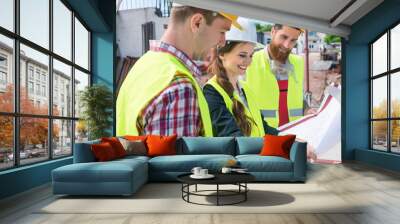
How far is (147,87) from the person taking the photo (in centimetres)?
861

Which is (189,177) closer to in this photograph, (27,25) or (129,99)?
(27,25)


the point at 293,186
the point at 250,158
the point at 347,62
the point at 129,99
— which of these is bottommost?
the point at 293,186

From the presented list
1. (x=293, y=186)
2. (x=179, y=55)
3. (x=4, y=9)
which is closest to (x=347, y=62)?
(x=179, y=55)

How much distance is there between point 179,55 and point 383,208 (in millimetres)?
5611

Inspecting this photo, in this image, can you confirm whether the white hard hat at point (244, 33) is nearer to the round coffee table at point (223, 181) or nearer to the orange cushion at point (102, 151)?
the orange cushion at point (102, 151)

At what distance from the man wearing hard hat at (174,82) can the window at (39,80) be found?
3.92ft

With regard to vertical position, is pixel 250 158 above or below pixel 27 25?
below

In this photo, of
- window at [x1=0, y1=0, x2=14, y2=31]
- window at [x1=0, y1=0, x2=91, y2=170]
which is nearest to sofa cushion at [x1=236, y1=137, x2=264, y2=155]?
window at [x1=0, y1=0, x2=91, y2=170]

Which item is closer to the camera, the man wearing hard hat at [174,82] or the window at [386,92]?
the window at [386,92]

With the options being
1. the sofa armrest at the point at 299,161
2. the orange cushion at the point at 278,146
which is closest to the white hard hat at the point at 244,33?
the orange cushion at the point at 278,146

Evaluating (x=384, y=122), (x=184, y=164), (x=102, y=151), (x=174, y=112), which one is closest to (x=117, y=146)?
(x=102, y=151)

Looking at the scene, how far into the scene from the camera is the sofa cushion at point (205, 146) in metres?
6.86

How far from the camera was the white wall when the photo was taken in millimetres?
8812

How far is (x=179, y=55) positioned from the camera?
28.4 ft
